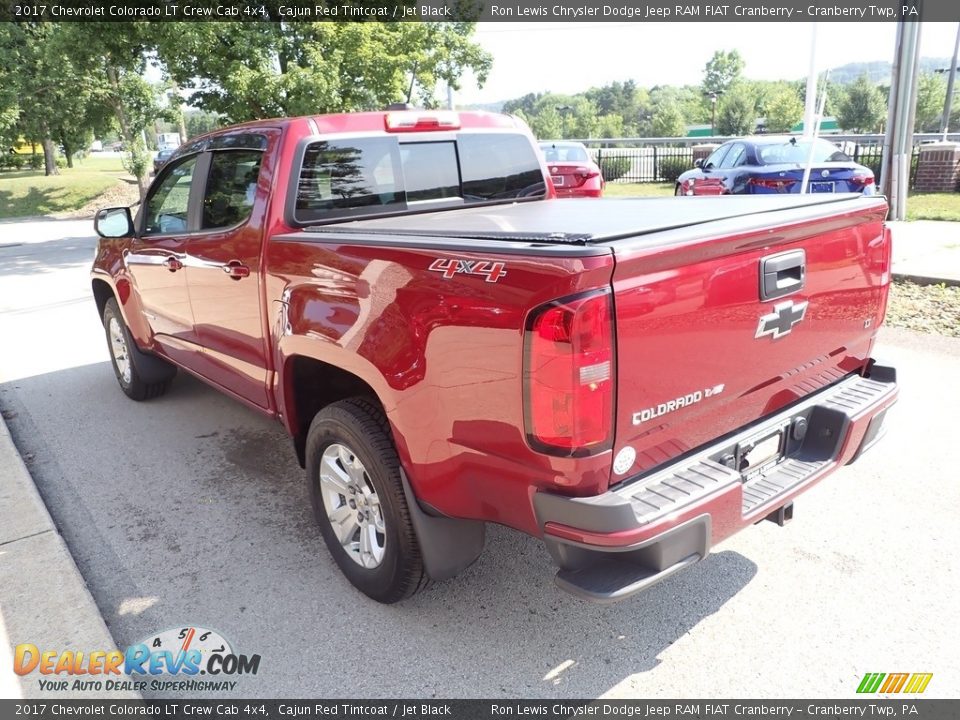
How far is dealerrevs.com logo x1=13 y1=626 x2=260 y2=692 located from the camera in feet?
8.78

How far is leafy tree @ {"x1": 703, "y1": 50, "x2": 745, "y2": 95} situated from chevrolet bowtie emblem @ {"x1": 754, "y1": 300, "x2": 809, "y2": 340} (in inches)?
4123

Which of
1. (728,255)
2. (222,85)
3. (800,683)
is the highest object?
(222,85)

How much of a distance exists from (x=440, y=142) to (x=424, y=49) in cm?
1269

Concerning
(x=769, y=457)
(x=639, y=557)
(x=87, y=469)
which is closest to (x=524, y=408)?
Result: (x=639, y=557)

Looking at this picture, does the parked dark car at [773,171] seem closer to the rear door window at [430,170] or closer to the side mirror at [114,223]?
the rear door window at [430,170]

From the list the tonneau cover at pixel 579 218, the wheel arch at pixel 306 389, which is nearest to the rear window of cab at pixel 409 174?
the tonneau cover at pixel 579 218

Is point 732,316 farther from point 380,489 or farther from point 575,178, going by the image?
point 575,178

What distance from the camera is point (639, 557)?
2279 millimetres

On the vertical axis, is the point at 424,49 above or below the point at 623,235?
above

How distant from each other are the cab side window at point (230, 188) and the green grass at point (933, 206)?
12463 millimetres

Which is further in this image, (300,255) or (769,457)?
(300,255)

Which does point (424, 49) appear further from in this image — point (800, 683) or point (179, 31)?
point (800, 683)

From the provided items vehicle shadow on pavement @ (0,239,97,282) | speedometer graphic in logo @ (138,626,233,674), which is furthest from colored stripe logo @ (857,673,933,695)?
vehicle shadow on pavement @ (0,239,97,282)

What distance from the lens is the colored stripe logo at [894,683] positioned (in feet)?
8.41
